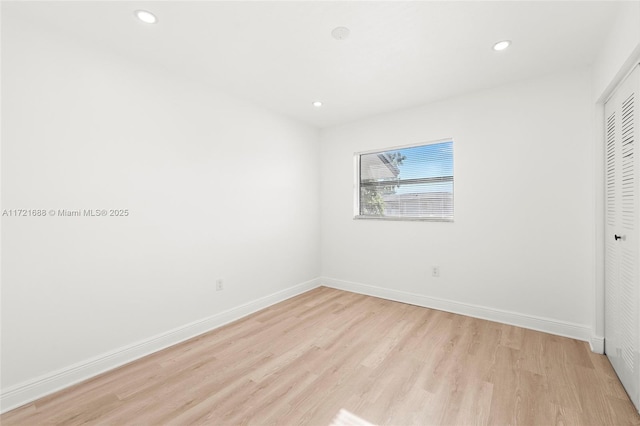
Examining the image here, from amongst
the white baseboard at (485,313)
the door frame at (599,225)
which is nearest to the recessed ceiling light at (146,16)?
the door frame at (599,225)

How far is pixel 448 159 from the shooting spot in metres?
3.33

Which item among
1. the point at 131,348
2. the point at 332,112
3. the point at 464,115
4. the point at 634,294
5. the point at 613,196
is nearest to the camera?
the point at 634,294

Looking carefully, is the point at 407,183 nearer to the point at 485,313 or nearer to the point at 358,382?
the point at 485,313

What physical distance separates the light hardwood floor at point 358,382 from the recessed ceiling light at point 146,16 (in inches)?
101

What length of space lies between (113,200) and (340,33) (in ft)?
7.22

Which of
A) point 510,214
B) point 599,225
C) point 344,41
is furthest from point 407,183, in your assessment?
point 344,41

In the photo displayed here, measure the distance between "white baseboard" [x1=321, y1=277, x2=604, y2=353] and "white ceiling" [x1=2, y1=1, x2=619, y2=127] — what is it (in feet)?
7.90

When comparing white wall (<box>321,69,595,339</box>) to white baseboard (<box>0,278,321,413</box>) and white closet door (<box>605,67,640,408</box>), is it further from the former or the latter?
white baseboard (<box>0,278,321,413</box>)

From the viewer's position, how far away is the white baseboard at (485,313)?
2.54 meters

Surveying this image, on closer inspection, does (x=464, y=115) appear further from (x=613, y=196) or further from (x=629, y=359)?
(x=629, y=359)

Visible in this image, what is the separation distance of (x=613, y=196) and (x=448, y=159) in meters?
1.52

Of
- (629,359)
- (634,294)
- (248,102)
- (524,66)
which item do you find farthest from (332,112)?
(629,359)

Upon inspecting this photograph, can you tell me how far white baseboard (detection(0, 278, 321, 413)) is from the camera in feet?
5.74

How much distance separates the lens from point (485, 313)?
9.80 feet
